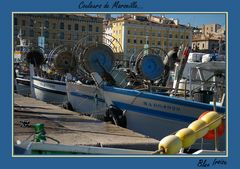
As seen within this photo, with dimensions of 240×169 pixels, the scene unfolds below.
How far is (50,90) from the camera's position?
52.1ft

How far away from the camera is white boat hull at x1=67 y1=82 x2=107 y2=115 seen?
11.1m

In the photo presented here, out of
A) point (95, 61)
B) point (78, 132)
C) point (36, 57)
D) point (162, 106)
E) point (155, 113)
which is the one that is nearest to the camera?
point (78, 132)

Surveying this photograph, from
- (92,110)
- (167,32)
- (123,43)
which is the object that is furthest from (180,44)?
(92,110)

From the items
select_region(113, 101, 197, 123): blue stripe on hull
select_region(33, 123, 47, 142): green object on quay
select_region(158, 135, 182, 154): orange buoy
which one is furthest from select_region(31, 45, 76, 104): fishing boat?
select_region(158, 135, 182, 154): orange buoy

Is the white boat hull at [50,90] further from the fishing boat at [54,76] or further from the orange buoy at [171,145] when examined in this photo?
the orange buoy at [171,145]

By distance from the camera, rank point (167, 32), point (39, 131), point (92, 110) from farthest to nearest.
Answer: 1. point (92, 110)
2. point (167, 32)
3. point (39, 131)

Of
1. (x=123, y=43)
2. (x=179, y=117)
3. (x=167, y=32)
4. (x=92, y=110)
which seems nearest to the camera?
(x=179, y=117)

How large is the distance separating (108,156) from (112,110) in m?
5.19

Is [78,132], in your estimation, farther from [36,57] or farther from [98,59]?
[36,57]

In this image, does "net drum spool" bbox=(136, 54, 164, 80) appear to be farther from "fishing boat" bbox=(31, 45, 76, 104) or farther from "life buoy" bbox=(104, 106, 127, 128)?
"fishing boat" bbox=(31, 45, 76, 104)

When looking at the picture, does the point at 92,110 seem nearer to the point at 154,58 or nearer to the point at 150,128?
the point at 154,58

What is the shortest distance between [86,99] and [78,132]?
456 cm

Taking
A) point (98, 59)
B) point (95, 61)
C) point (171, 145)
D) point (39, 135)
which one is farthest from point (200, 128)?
point (98, 59)

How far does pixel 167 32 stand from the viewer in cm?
984
